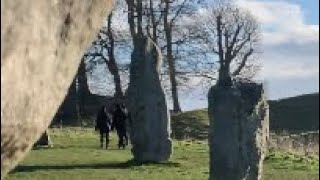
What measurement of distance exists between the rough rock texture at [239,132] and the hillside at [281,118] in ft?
90.4

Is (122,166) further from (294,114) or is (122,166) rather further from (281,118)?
(294,114)

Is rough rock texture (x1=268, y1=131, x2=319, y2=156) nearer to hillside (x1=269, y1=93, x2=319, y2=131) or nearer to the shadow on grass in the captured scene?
the shadow on grass

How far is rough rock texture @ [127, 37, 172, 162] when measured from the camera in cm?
2338

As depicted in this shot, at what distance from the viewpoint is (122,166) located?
856 inches

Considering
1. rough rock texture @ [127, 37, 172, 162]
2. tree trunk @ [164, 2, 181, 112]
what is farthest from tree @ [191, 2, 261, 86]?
rough rock texture @ [127, 37, 172, 162]

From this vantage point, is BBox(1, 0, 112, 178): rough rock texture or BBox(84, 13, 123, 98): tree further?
BBox(84, 13, 123, 98): tree

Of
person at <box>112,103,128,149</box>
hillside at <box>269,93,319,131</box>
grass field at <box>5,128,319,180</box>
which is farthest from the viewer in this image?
hillside at <box>269,93,319,131</box>

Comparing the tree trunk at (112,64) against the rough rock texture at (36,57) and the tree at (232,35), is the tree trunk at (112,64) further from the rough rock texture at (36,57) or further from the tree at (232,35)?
the rough rock texture at (36,57)

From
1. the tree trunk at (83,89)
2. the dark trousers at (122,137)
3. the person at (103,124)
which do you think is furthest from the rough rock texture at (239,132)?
the tree trunk at (83,89)

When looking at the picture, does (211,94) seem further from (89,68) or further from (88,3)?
(89,68)

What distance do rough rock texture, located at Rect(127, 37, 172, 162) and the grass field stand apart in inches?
19.5

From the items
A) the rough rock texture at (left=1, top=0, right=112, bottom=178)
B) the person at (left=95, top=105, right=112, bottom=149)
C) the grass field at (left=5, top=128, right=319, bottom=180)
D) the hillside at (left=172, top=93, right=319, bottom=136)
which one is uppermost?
the rough rock texture at (left=1, top=0, right=112, bottom=178)

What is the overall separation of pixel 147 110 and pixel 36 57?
17.9m

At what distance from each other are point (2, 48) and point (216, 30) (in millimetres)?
54432
